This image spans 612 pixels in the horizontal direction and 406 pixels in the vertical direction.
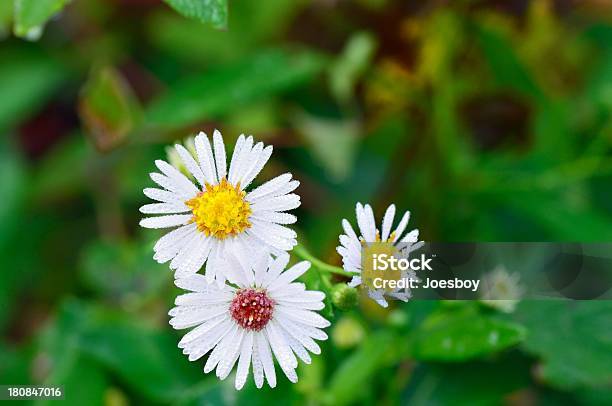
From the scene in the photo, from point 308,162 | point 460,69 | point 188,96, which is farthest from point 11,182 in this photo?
point 460,69

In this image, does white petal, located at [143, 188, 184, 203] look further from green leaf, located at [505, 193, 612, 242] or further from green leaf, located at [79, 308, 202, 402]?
green leaf, located at [505, 193, 612, 242]

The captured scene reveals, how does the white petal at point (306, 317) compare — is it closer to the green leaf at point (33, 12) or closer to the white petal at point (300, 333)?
the white petal at point (300, 333)

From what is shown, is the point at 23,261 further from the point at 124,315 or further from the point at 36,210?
the point at 124,315

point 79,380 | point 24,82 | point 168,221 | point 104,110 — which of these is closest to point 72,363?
point 79,380

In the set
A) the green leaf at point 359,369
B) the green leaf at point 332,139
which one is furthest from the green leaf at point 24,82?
the green leaf at point 359,369

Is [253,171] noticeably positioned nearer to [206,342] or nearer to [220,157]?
[220,157]
